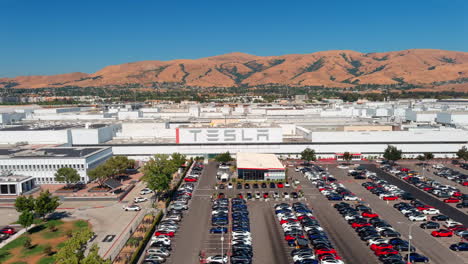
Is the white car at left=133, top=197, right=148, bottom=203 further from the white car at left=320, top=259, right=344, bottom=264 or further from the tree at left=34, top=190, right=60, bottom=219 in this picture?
the white car at left=320, top=259, right=344, bottom=264

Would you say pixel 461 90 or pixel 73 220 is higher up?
pixel 461 90

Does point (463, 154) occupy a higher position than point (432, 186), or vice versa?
point (463, 154)

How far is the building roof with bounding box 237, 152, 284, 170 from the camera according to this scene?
4972 cm

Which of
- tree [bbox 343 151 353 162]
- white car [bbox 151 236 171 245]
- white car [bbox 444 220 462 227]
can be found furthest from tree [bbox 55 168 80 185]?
tree [bbox 343 151 353 162]

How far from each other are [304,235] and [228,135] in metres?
34.3

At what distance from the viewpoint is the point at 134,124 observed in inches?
2842

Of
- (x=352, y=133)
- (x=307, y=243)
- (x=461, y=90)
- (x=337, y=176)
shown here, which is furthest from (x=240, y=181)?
(x=461, y=90)

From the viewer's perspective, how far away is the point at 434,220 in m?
33.9

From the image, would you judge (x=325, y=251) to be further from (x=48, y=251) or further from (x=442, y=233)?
(x=48, y=251)

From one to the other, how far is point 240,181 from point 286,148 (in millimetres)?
16665

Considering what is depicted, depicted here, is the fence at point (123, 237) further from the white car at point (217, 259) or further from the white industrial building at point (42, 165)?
the white industrial building at point (42, 165)

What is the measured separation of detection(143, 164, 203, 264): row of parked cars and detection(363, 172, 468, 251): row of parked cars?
22706mm

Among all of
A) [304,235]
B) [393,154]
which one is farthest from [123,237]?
[393,154]

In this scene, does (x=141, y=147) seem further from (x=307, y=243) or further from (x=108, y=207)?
(x=307, y=243)
